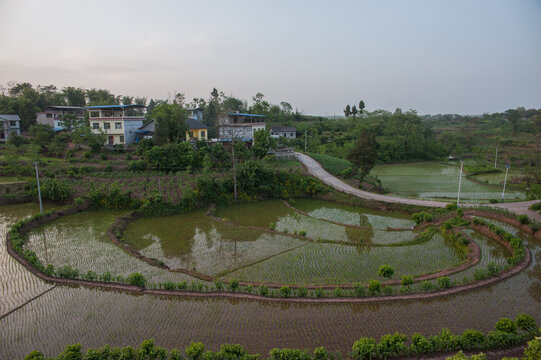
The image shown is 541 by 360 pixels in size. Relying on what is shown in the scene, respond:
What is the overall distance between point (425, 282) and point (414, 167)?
35.4 m

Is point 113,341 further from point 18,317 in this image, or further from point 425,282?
point 425,282

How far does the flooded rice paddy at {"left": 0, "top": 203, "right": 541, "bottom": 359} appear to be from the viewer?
31.8 feet

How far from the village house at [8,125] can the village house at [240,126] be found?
25207mm

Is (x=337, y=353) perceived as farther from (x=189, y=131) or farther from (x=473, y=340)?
(x=189, y=131)

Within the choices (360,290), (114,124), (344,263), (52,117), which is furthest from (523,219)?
(52,117)

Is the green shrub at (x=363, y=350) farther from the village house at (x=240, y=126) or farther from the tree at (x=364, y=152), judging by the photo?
the village house at (x=240, y=126)

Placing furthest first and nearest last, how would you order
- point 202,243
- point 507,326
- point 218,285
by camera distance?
1. point 202,243
2. point 218,285
3. point 507,326

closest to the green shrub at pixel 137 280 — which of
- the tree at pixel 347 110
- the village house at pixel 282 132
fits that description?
the village house at pixel 282 132

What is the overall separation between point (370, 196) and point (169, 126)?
21128mm

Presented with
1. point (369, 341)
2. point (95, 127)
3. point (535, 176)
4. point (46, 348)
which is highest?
point (95, 127)

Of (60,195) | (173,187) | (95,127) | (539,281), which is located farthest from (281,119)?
(539,281)

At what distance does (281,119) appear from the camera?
6272 centimetres

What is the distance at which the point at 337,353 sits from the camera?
8.61 meters

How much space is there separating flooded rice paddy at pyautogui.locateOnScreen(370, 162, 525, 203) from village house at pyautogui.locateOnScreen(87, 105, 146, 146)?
94.6 feet
